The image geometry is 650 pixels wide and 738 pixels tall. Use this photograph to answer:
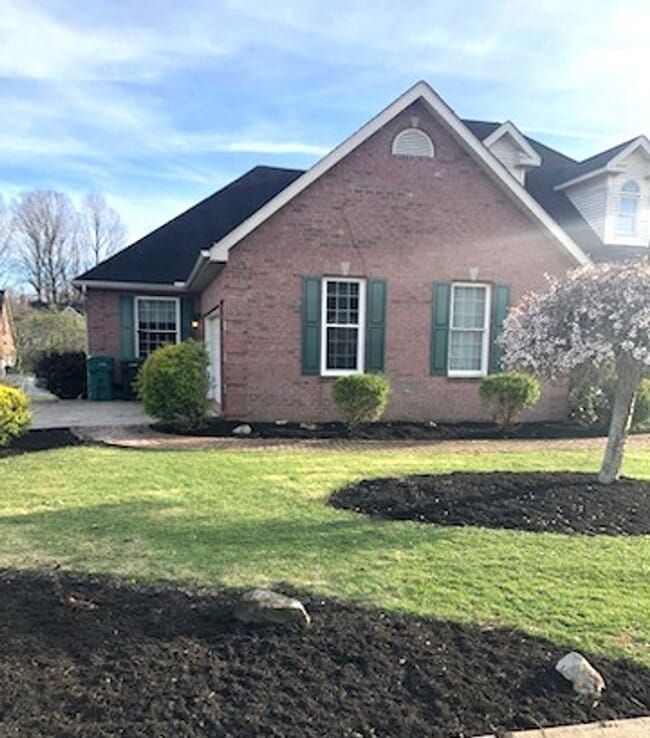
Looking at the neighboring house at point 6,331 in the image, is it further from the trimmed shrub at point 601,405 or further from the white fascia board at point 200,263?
the trimmed shrub at point 601,405

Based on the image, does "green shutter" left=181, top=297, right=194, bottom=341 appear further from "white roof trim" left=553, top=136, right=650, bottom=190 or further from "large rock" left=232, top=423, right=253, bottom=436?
"white roof trim" left=553, top=136, right=650, bottom=190

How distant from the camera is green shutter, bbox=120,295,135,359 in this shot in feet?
52.2

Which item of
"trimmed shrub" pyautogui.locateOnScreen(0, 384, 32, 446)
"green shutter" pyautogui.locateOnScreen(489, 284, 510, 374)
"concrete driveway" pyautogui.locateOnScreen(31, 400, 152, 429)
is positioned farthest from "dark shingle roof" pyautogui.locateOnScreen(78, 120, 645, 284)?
"trimmed shrub" pyautogui.locateOnScreen(0, 384, 32, 446)

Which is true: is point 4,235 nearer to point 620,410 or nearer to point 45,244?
point 45,244

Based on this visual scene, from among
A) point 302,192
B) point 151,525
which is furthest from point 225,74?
point 151,525

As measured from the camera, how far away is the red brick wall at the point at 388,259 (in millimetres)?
10828

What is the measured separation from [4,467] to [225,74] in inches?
303

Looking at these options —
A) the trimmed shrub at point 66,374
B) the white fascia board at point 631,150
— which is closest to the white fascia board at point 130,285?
the trimmed shrub at point 66,374

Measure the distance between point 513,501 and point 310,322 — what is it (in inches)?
241

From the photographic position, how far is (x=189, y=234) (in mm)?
17062

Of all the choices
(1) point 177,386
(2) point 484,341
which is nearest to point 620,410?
(2) point 484,341

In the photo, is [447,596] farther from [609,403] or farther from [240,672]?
[609,403]

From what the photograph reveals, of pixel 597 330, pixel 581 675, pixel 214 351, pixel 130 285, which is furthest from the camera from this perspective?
pixel 130 285

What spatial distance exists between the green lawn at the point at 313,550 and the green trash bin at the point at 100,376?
901 centimetres
